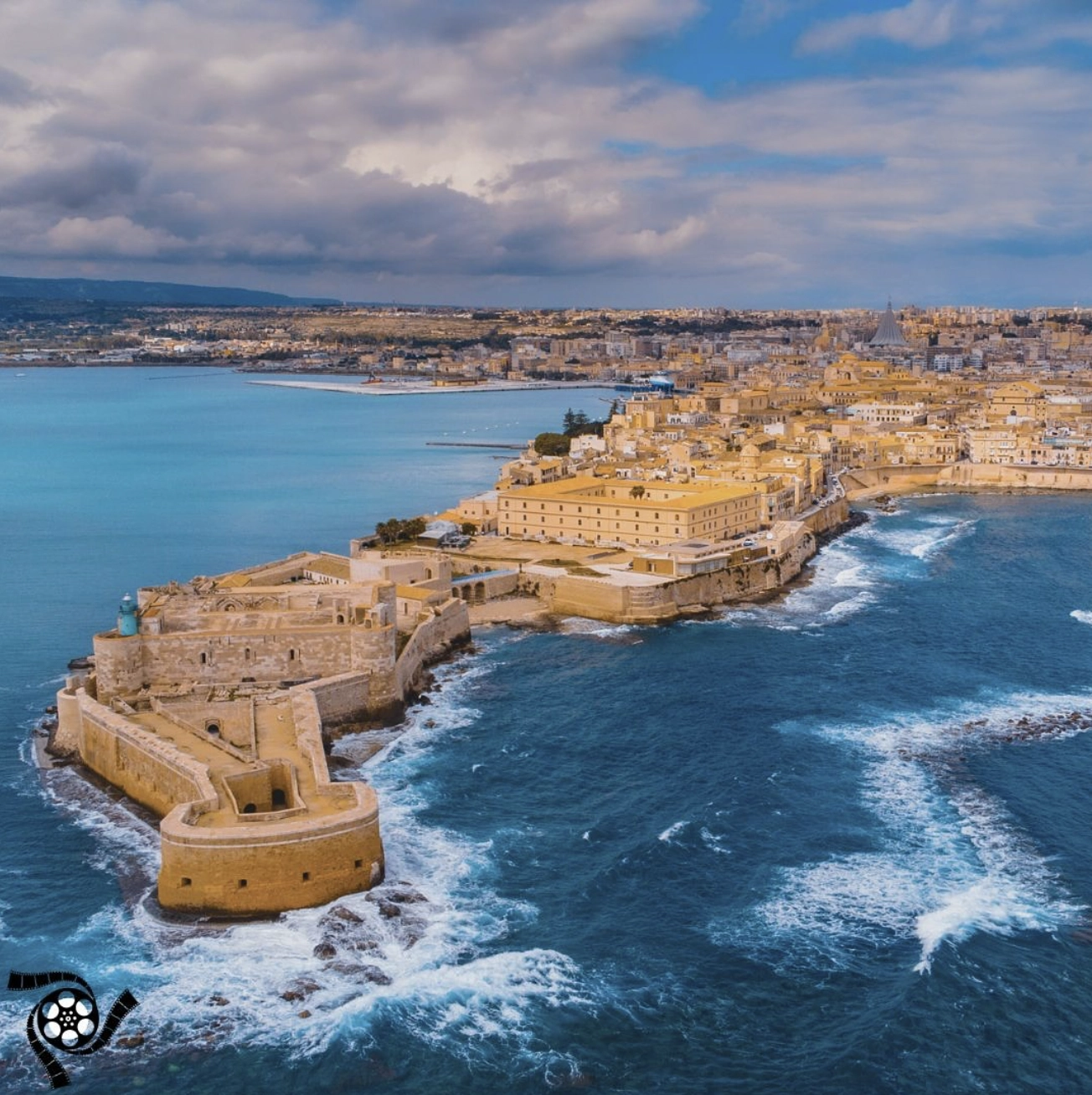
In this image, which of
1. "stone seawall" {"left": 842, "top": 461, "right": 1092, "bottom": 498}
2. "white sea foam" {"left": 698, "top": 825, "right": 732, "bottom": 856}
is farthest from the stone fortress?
"stone seawall" {"left": 842, "top": 461, "right": 1092, "bottom": 498}

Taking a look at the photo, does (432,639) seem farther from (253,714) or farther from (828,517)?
(828,517)

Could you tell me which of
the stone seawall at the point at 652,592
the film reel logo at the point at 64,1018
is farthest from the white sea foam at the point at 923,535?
the film reel logo at the point at 64,1018

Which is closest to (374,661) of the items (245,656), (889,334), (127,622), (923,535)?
(245,656)

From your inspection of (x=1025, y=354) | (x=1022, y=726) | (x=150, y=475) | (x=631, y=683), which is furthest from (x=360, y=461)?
(x=1025, y=354)

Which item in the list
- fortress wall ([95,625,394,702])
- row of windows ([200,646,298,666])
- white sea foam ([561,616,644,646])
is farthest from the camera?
white sea foam ([561,616,644,646])

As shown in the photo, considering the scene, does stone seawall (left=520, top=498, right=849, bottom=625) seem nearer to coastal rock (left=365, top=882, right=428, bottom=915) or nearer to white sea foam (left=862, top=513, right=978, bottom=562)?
white sea foam (left=862, top=513, right=978, bottom=562)
